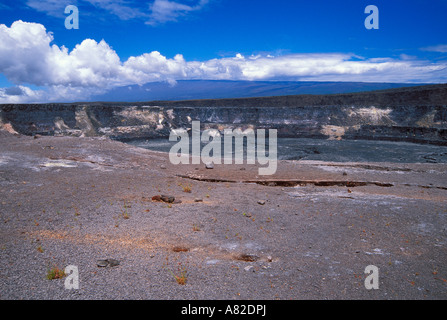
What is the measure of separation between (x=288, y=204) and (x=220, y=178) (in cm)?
628

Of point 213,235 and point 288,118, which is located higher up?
point 288,118

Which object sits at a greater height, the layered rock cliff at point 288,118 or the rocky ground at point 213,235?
the layered rock cliff at point 288,118

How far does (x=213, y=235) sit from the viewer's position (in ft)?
31.3

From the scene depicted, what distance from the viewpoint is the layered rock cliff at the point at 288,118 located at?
46.4 meters

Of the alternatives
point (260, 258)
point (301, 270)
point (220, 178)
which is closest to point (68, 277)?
point (260, 258)

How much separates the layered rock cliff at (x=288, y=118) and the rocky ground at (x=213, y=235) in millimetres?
33356

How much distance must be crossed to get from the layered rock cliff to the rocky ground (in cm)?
3336

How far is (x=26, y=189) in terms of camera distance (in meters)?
13.1

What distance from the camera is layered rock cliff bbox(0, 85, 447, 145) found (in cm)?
4644

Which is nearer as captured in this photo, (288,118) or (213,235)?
(213,235)

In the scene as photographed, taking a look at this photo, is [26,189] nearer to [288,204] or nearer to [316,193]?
[288,204]

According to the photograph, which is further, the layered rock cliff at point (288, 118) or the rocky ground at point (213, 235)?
the layered rock cliff at point (288, 118)

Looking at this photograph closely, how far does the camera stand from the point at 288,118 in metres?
59.8

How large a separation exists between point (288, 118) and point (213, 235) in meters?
53.4
